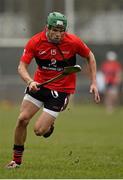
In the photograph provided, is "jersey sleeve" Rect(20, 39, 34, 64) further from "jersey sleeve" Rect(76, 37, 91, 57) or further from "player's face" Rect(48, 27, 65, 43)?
"jersey sleeve" Rect(76, 37, 91, 57)

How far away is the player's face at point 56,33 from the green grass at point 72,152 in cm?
182

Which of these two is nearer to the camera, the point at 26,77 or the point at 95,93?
the point at 26,77

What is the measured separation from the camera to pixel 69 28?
38.8m

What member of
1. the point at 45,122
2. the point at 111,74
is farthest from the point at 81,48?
the point at 111,74

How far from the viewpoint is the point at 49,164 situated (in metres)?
12.2

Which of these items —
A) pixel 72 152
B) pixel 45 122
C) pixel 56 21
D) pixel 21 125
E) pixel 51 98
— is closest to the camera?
pixel 56 21

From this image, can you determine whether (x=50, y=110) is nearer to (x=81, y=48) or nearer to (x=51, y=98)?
(x=51, y=98)

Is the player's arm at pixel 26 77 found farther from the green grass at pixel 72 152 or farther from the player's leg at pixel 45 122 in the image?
the green grass at pixel 72 152

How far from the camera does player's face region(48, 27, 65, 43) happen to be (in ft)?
37.1

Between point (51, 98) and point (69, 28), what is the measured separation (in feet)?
89.3

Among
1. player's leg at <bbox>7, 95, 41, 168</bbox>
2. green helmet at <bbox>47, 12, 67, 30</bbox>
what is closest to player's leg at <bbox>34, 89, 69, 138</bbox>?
player's leg at <bbox>7, 95, 41, 168</bbox>

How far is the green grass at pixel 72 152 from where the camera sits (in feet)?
35.8

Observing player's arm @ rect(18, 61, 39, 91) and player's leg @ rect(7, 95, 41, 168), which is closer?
player's arm @ rect(18, 61, 39, 91)

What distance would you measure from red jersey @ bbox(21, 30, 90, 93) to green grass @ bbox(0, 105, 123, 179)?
3.99 ft
